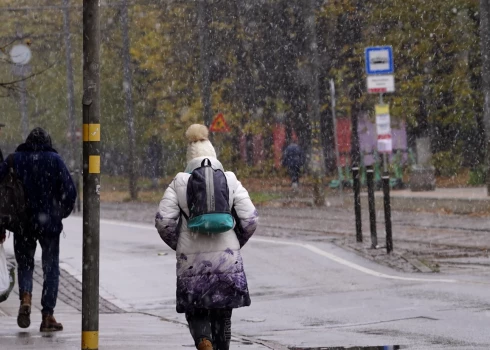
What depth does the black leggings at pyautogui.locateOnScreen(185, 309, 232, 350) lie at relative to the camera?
8.10 metres

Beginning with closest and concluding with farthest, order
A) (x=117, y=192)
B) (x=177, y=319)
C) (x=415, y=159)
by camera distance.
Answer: (x=177, y=319) < (x=415, y=159) < (x=117, y=192)

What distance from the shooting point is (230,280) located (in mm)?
8055

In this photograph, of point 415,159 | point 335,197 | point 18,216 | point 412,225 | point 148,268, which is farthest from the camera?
point 415,159

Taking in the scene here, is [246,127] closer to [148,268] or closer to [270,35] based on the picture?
[270,35]

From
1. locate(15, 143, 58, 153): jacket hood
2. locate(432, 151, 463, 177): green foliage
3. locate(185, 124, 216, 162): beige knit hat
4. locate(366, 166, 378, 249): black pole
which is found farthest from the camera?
locate(432, 151, 463, 177): green foliage

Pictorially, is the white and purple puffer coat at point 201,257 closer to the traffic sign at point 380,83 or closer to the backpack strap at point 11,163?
the backpack strap at point 11,163

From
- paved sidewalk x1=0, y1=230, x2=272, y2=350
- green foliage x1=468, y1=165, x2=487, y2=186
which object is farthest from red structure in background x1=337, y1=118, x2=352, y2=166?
paved sidewalk x1=0, y1=230, x2=272, y2=350

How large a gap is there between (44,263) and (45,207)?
Result: 48 cm

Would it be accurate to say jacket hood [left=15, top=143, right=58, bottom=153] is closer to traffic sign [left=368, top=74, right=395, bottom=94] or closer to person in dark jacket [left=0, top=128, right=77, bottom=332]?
person in dark jacket [left=0, top=128, right=77, bottom=332]

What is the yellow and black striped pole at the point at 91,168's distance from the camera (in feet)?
26.9

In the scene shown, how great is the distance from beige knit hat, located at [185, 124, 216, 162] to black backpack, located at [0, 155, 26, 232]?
10.1 ft

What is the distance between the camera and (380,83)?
70.8ft

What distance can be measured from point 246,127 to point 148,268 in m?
30.5

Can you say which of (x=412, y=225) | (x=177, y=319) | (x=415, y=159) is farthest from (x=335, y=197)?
(x=177, y=319)
